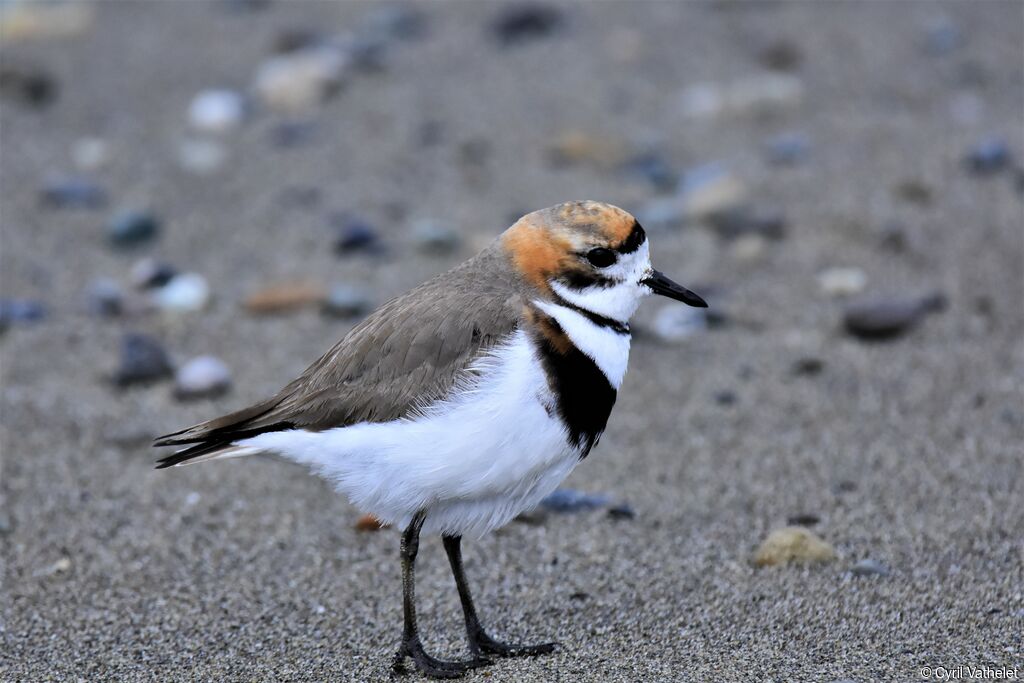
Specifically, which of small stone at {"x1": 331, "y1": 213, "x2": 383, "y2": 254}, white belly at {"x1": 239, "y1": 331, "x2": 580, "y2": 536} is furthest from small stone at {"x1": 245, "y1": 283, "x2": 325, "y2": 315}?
white belly at {"x1": 239, "y1": 331, "x2": 580, "y2": 536}

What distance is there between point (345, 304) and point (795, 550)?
2943 mm

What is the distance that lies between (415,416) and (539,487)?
433 mm

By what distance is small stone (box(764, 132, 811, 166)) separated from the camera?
26.1 feet

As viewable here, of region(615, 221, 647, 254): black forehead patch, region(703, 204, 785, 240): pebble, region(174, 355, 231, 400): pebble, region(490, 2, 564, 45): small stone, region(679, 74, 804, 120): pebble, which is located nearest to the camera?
region(615, 221, 647, 254): black forehead patch

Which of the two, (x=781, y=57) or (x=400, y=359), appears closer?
(x=400, y=359)

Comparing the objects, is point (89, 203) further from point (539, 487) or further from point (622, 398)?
point (539, 487)

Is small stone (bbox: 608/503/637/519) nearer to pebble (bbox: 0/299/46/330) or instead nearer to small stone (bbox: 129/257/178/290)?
small stone (bbox: 129/257/178/290)

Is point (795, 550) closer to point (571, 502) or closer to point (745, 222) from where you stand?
point (571, 502)

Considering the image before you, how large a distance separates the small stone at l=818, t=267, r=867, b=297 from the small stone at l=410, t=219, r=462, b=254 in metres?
1.98

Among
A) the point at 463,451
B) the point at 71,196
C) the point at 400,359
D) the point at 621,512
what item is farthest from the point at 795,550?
the point at 71,196

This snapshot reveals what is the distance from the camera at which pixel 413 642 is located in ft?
12.7

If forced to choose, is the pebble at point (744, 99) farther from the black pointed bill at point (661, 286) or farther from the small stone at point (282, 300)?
the black pointed bill at point (661, 286)

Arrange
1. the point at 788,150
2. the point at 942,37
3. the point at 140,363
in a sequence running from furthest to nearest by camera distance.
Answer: the point at 942,37, the point at 788,150, the point at 140,363

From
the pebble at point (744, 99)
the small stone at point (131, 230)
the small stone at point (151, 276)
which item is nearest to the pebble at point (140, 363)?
the small stone at point (151, 276)
